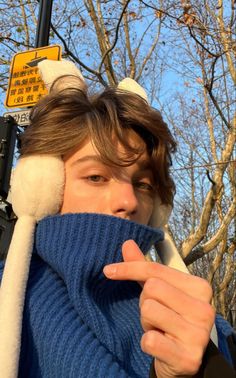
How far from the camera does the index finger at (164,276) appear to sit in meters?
0.78

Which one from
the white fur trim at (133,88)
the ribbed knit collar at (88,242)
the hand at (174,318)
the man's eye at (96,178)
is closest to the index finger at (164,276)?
the hand at (174,318)

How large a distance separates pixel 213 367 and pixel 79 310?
0.41 meters

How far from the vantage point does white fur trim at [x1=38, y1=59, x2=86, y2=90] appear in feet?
4.87

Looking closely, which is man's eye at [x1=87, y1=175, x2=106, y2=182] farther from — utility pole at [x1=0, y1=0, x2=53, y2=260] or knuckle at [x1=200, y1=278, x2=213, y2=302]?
utility pole at [x1=0, y1=0, x2=53, y2=260]

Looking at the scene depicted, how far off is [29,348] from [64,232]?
28cm

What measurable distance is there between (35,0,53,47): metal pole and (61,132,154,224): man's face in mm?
3052

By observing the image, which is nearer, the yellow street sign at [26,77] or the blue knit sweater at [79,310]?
the blue knit sweater at [79,310]

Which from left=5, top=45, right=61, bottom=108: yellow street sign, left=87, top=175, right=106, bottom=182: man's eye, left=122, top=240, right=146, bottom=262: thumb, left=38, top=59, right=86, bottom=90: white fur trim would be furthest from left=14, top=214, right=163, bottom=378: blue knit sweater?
left=5, top=45, right=61, bottom=108: yellow street sign

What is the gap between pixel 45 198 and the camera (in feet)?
4.00

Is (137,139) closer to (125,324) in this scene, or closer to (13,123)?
(125,324)

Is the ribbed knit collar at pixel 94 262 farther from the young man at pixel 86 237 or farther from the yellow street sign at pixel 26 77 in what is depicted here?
the yellow street sign at pixel 26 77

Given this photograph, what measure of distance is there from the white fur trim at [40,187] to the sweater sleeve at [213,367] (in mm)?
602

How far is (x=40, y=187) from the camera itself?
4.09 ft

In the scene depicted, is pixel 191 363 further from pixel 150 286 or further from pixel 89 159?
pixel 89 159
